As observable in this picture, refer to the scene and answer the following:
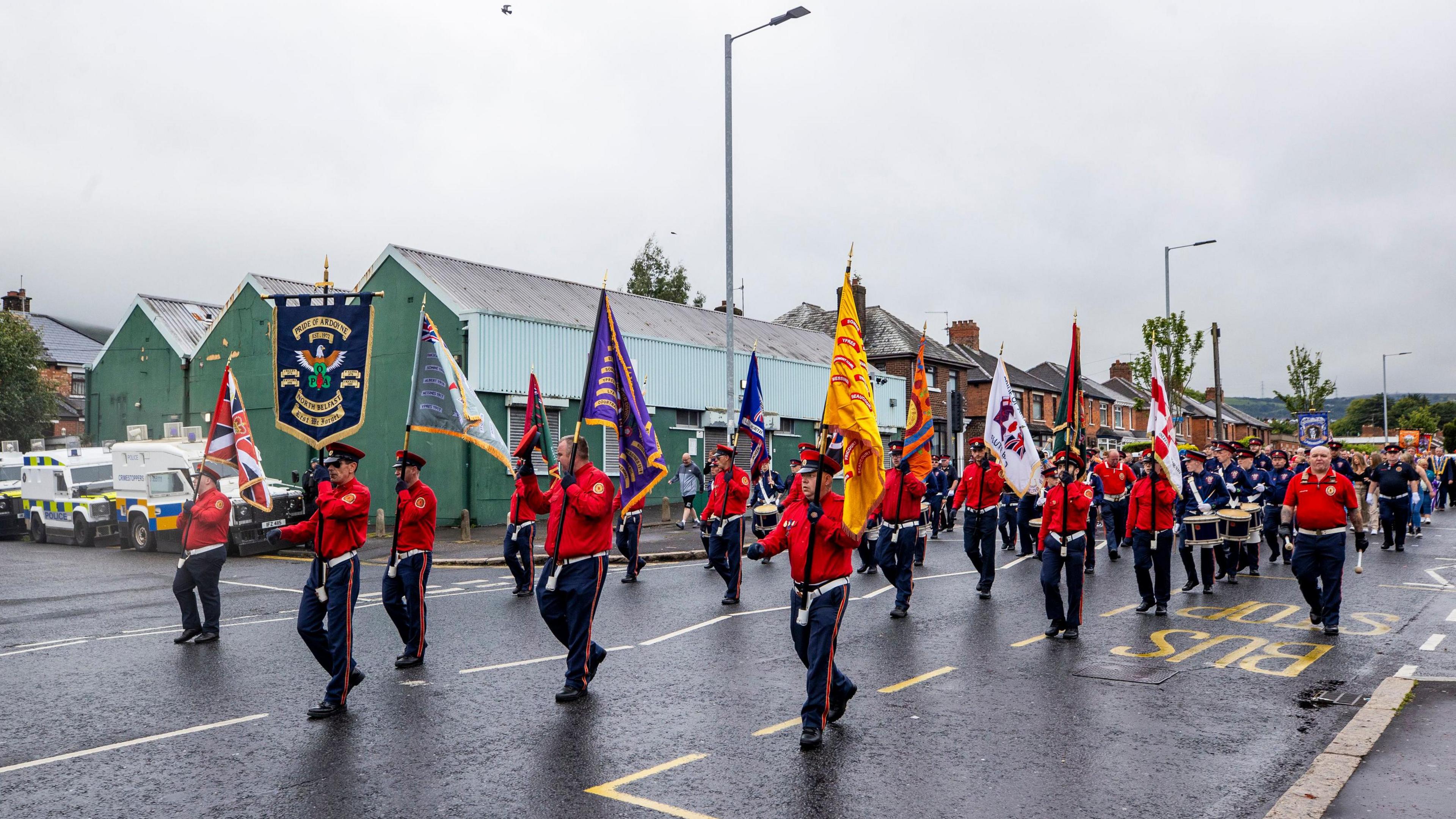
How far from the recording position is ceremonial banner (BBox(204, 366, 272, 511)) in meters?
10.8

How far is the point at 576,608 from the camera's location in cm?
754

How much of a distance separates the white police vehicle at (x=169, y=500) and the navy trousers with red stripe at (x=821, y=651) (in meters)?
15.9

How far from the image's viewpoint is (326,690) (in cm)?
718

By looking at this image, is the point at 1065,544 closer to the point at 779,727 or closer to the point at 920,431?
the point at 920,431

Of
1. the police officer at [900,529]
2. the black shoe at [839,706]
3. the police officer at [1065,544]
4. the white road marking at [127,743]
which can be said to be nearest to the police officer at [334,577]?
the white road marking at [127,743]

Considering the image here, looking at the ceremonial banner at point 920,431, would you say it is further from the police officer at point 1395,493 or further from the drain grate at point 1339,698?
the police officer at point 1395,493

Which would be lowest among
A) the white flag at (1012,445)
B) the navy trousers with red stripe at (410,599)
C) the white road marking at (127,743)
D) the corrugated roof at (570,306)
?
the white road marking at (127,743)

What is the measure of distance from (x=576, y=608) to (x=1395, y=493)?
16906 mm

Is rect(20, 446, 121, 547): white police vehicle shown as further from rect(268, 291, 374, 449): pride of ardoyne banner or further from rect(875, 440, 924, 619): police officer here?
rect(875, 440, 924, 619): police officer

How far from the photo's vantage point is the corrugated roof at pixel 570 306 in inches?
1069

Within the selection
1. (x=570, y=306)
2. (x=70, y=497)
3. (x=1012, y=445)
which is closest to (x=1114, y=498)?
(x=1012, y=445)

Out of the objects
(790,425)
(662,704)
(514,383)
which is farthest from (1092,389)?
(662,704)

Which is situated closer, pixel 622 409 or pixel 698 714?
pixel 698 714

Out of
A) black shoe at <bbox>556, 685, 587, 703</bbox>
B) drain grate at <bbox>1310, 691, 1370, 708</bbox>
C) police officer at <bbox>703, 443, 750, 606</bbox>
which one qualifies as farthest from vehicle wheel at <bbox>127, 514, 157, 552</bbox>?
drain grate at <bbox>1310, 691, 1370, 708</bbox>
